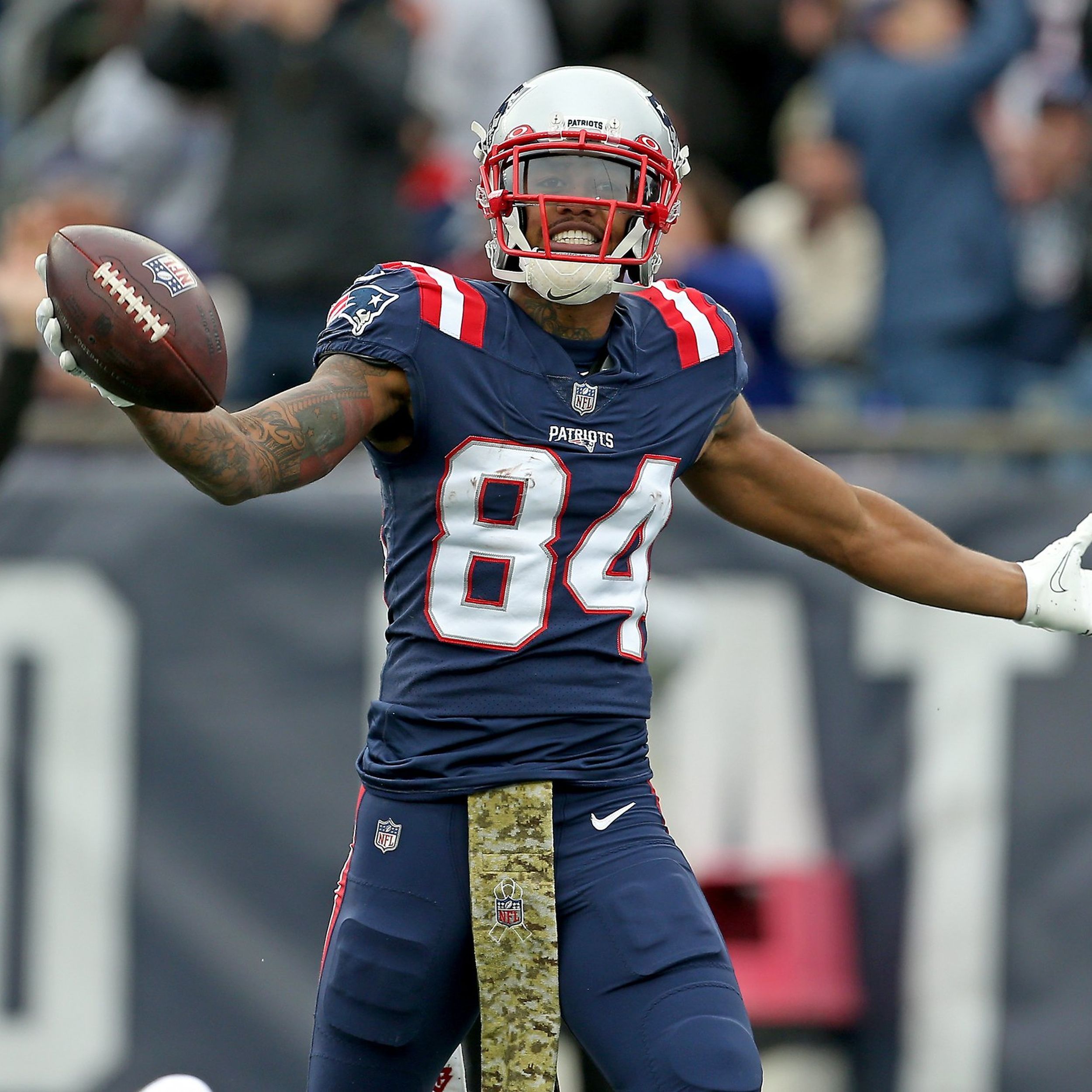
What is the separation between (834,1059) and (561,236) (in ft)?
9.52

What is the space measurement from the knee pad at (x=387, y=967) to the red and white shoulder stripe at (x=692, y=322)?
1028 mm

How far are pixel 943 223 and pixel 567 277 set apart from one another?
3.75m

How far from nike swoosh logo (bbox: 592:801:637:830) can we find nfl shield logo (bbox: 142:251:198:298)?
108 centimetres

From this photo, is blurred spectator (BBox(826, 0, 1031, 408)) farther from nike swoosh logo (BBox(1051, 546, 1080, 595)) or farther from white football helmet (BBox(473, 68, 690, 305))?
white football helmet (BBox(473, 68, 690, 305))

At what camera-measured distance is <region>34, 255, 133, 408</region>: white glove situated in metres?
2.78

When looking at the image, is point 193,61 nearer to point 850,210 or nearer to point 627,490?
point 850,210

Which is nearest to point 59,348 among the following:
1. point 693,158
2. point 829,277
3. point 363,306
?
point 363,306

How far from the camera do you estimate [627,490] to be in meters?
3.28

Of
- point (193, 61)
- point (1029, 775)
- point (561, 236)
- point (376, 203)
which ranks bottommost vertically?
point (1029, 775)

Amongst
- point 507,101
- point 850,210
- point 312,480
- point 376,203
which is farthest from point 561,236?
point 850,210

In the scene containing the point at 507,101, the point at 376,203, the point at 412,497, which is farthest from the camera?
the point at 376,203

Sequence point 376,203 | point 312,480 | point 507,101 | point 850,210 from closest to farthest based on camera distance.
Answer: point 312,480
point 507,101
point 376,203
point 850,210

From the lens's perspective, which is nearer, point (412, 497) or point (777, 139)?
point (412, 497)

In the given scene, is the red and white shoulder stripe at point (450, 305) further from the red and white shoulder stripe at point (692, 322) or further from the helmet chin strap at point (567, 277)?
the red and white shoulder stripe at point (692, 322)
